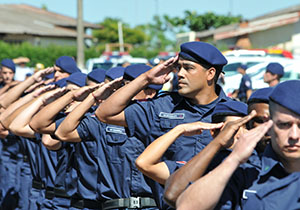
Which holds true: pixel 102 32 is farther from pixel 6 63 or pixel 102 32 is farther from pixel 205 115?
pixel 205 115

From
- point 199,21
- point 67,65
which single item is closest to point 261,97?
point 67,65

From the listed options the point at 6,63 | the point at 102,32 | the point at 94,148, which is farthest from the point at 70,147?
the point at 102,32

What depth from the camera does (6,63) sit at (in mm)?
12797

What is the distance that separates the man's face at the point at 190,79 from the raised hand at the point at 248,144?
6.02 ft

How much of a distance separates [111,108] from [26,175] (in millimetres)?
4205

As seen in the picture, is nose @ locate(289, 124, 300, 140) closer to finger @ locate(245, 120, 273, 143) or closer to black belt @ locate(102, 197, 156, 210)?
finger @ locate(245, 120, 273, 143)

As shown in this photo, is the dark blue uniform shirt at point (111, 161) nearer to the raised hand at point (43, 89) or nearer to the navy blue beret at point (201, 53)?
the navy blue beret at point (201, 53)

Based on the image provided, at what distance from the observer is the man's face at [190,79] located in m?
5.16

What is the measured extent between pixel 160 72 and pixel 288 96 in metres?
2.21

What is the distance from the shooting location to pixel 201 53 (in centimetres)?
513

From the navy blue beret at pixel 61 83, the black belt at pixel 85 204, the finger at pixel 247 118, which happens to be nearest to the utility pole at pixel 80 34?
the navy blue beret at pixel 61 83

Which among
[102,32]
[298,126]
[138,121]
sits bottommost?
[102,32]

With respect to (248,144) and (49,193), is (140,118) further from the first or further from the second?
(49,193)

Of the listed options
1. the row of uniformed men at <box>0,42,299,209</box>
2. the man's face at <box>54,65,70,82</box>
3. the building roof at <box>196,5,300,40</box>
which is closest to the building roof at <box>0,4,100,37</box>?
the building roof at <box>196,5,300,40</box>
